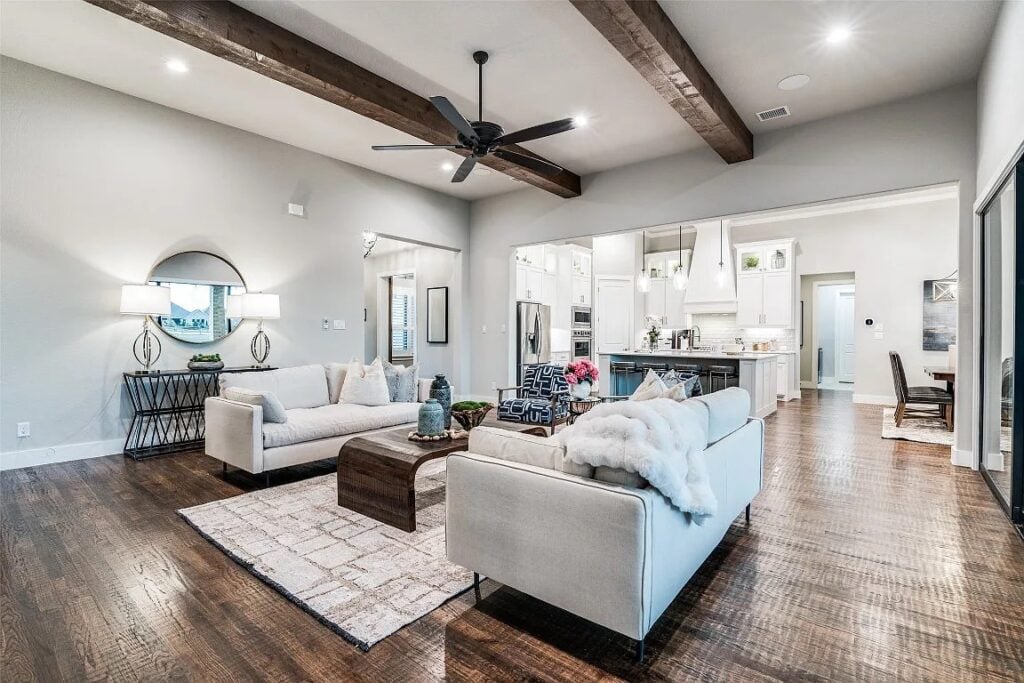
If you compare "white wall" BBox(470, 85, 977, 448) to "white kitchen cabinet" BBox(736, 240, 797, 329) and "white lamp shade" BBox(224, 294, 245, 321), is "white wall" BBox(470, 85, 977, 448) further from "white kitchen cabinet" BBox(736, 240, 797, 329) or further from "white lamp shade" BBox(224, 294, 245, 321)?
"white kitchen cabinet" BBox(736, 240, 797, 329)

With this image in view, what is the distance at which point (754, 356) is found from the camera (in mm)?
6031

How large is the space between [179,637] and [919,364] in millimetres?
9620

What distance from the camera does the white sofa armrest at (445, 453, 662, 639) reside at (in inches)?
59.7

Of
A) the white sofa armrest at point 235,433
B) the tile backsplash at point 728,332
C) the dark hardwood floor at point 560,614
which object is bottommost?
the dark hardwood floor at point 560,614

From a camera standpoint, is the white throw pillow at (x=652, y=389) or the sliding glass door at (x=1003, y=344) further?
the sliding glass door at (x=1003, y=344)

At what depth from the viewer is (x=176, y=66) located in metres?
3.80

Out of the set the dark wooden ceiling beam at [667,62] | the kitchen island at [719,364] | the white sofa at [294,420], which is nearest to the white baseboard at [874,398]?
the kitchen island at [719,364]

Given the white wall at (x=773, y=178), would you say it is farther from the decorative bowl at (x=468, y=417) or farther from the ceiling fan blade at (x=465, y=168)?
the decorative bowl at (x=468, y=417)

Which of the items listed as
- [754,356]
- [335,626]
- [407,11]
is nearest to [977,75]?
[754,356]

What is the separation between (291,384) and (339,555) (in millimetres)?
2394

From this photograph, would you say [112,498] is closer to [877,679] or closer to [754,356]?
[877,679]

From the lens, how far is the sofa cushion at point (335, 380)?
4.71 m

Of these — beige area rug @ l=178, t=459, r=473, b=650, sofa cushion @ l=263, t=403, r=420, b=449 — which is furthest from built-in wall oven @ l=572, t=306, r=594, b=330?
beige area rug @ l=178, t=459, r=473, b=650

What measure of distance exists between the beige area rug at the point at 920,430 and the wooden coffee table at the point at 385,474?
16.1ft
